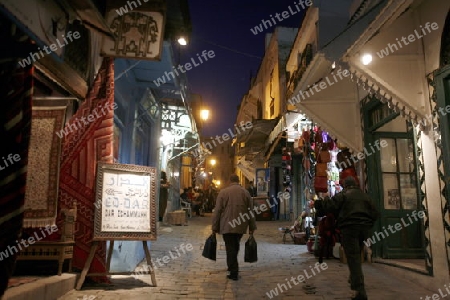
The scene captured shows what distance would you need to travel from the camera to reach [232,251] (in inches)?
249

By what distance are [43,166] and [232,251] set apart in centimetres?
355

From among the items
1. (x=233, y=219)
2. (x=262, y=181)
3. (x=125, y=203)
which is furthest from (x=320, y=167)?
(x=262, y=181)

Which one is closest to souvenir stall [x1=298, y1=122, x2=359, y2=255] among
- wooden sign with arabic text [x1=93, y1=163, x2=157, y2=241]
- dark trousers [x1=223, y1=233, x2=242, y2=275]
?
dark trousers [x1=223, y1=233, x2=242, y2=275]

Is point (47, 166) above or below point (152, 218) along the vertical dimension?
above

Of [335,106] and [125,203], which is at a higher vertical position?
Answer: [335,106]

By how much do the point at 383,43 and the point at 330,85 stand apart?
9.01 ft

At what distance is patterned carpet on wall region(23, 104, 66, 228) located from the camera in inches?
183

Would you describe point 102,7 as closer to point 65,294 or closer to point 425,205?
point 65,294

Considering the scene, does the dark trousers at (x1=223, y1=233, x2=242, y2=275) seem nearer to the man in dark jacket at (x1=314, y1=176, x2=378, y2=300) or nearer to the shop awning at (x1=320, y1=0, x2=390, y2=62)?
the man in dark jacket at (x1=314, y1=176, x2=378, y2=300)

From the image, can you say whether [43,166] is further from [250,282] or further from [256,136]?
[256,136]

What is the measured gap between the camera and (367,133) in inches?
316

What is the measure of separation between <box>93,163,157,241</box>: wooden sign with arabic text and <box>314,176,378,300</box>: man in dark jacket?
296 centimetres

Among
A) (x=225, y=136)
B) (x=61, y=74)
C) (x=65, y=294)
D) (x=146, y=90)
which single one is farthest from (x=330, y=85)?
(x=225, y=136)

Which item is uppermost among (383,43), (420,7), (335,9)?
(335,9)
